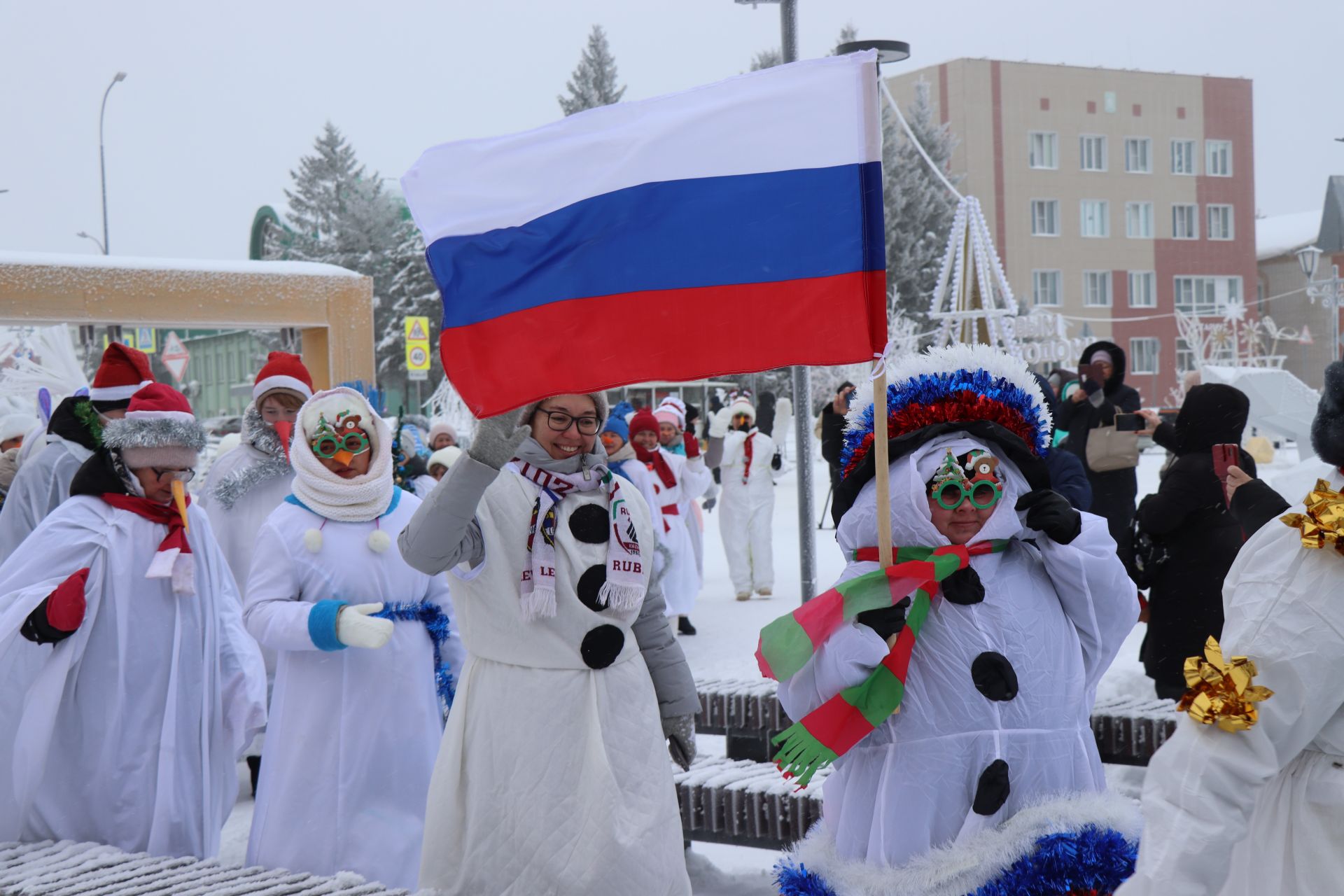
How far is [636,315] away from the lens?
3652mm

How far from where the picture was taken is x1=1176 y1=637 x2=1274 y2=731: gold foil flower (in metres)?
2.22

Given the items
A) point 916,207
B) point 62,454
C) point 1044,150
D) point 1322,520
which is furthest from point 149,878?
point 1044,150

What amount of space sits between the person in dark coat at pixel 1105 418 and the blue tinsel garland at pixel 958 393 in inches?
246

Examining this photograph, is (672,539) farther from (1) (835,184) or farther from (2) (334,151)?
(2) (334,151)

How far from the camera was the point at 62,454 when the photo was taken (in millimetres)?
7047

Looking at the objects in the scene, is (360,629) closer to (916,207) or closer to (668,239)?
(668,239)

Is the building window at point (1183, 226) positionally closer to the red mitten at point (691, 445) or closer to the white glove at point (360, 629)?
the red mitten at point (691, 445)

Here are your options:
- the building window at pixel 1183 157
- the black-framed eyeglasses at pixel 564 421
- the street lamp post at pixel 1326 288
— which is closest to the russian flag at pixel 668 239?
the black-framed eyeglasses at pixel 564 421

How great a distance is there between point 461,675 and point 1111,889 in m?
1.95

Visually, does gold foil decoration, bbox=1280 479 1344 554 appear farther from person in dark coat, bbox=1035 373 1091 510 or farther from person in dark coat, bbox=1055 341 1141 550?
person in dark coat, bbox=1055 341 1141 550

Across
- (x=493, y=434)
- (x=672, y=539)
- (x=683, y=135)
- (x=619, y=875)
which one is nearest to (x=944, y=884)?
(x=619, y=875)

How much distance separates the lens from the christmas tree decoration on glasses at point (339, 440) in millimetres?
4977

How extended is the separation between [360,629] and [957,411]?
209 cm

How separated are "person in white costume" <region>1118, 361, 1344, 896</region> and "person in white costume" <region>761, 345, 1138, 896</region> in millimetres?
564
